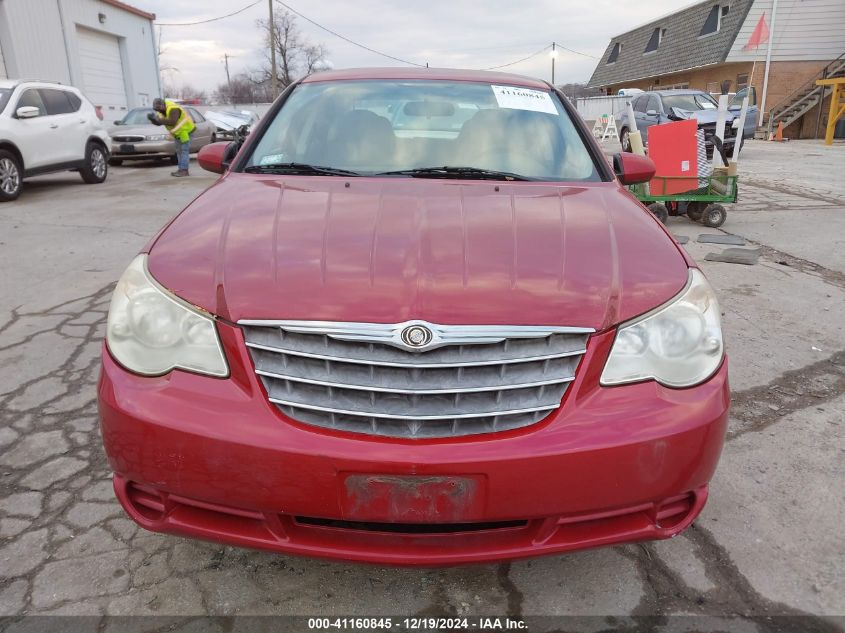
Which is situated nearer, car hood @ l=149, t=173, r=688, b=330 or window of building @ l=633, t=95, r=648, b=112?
Answer: car hood @ l=149, t=173, r=688, b=330

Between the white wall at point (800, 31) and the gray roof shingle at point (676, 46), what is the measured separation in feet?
1.63

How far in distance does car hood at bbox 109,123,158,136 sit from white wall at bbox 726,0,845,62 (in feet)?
78.3

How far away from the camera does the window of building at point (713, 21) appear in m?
28.4

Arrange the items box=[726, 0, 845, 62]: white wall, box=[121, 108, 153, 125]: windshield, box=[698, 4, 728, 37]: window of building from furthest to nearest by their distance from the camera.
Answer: box=[698, 4, 728, 37]: window of building, box=[726, 0, 845, 62]: white wall, box=[121, 108, 153, 125]: windshield

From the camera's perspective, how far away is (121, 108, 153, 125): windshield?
14617mm

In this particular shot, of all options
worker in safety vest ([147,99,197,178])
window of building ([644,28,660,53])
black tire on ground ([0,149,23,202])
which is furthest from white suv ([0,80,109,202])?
window of building ([644,28,660,53])

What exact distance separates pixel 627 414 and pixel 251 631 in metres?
1.16

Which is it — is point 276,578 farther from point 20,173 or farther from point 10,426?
point 20,173

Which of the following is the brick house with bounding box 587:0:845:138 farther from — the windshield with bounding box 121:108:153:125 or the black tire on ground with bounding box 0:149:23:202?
the black tire on ground with bounding box 0:149:23:202

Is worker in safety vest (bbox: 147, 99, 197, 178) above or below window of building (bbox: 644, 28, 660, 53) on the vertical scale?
below

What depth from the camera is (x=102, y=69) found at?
2164 cm

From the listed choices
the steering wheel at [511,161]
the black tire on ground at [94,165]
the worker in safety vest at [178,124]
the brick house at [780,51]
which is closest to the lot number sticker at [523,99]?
the steering wheel at [511,161]

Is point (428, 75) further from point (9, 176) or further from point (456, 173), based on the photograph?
point (9, 176)

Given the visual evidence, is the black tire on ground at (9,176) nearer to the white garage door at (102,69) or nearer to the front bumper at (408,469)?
the front bumper at (408,469)
